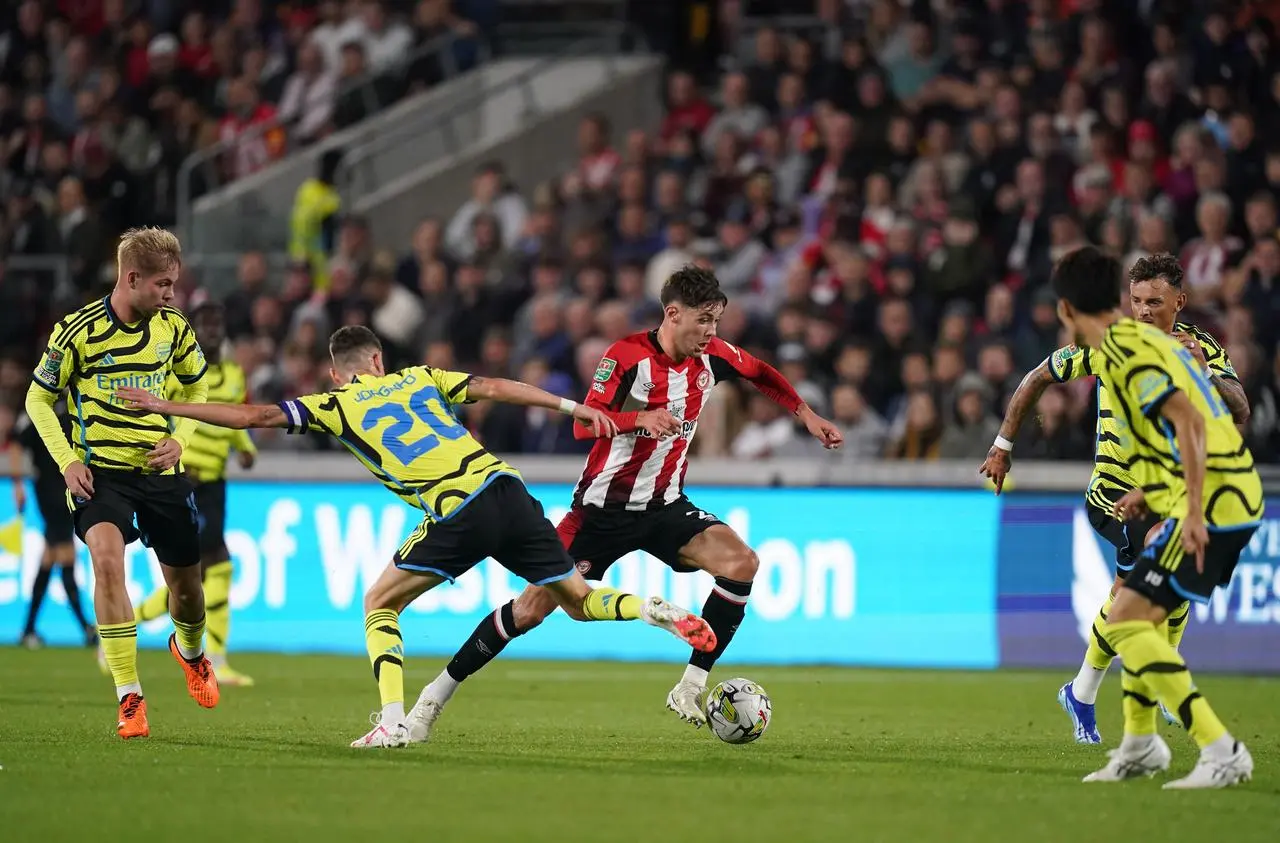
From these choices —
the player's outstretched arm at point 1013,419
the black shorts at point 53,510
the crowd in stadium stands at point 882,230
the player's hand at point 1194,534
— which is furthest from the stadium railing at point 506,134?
the player's hand at point 1194,534

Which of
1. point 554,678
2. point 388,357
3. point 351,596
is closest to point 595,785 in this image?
point 554,678

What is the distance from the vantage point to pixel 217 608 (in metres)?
13.5

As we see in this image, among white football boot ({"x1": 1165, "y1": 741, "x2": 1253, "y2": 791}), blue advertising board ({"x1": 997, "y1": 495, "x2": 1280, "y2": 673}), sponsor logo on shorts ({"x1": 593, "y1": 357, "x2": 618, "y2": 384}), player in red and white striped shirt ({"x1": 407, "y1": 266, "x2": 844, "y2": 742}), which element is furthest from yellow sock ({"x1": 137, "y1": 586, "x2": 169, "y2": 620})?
white football boot ({"x1": 1165, "y1": 741, "x2": 1253, "y2": 791})

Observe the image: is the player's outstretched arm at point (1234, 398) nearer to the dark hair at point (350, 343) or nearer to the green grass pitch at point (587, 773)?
the green grass pitch at point (587, 773)

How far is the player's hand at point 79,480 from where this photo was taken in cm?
945

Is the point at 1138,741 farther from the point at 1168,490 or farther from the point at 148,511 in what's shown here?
the point at 148,511

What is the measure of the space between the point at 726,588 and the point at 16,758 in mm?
3582

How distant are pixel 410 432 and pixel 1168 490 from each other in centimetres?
339

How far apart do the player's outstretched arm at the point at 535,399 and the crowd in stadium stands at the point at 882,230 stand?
24.9 ft

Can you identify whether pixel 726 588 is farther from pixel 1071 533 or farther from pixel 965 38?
pixel 965 38

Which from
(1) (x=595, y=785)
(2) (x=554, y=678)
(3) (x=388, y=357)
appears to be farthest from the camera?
(3) (x=388, y=357)

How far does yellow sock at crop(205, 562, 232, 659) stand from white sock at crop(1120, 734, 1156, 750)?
7335 millimetres

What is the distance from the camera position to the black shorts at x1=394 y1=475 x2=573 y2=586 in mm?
8820

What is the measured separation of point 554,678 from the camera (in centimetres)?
1412
